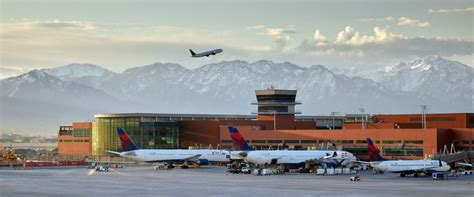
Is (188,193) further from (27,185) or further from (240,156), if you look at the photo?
(240,156)

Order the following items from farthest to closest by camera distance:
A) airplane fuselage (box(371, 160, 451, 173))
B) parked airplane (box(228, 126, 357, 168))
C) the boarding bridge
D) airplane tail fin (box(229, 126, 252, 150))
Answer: airplane tail fin (box(229, 126, 252, 150)), parked airplane (box(228, 126, 357, 168)), the boarding bridge, airplane fuselage (box(371, 160, 451, 173))

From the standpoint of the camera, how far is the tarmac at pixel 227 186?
8444cm

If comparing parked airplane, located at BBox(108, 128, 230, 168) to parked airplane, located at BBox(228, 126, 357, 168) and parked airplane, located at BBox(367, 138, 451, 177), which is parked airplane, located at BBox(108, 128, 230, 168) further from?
parked airplane, located at BBox(367, 138, 451, 177)

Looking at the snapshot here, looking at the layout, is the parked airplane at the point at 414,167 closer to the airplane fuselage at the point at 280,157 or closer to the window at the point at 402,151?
the airplane fuselage at the point at 280,157

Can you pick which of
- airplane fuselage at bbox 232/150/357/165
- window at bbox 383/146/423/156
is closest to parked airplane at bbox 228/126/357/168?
airplane fuselage at bbox 232/150/357/165

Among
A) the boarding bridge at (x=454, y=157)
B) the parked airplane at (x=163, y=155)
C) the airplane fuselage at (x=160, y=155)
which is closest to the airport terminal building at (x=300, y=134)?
the boarding bridge at (x=454, y=157)

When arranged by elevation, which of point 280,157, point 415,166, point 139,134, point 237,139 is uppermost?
point 139,134

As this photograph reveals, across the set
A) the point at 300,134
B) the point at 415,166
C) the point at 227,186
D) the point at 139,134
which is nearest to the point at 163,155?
the point at 300,134

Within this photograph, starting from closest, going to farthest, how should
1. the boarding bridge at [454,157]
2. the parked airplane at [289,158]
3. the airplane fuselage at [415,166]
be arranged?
the airplane fuselage at [415,166] < the boarding bridge at [454,157] < the parked airplane at [289,158]

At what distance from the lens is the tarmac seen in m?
84.4

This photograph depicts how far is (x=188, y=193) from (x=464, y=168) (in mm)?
58932

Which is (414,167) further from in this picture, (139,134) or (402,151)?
(139,134)

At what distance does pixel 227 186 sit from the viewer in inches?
3730

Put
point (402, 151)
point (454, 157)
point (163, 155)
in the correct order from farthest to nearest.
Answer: point (402, 151), point (163, 155), point (454, 157)
